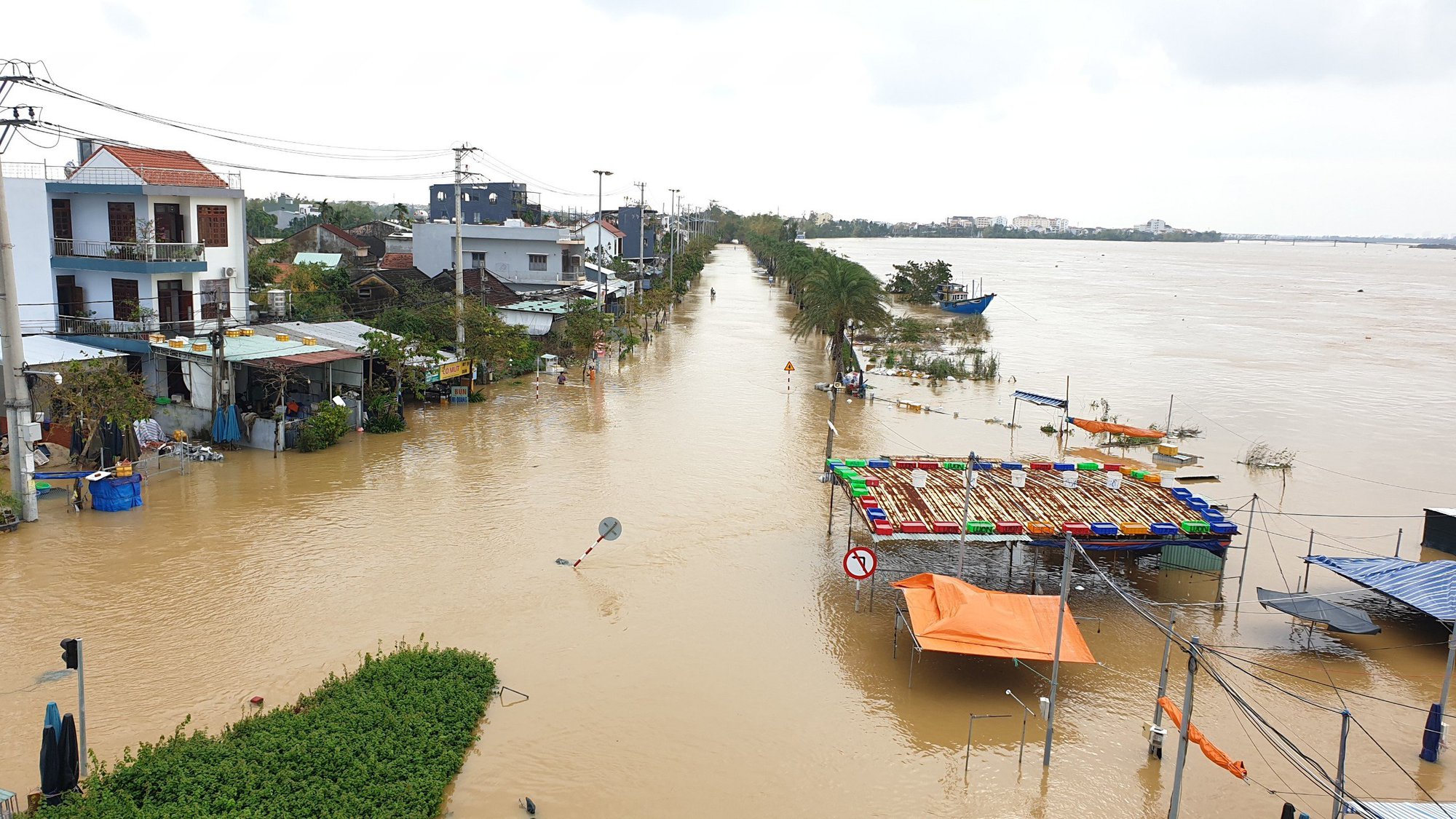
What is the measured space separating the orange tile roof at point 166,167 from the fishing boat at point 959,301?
46.4 metres

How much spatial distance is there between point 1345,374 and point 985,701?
41.3 metres

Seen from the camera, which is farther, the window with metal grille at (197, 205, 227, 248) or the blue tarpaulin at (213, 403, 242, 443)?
the window with metal grille at (197, 205, 227, 248)

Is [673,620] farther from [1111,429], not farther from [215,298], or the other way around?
[215,298]

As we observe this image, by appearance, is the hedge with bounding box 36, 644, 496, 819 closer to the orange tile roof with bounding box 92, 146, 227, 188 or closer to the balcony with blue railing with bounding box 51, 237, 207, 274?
the balcony with blue railing with bounding box 51, 237, 207, 274

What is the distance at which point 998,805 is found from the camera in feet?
33.6

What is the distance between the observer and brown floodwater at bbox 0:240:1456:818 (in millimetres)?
10695

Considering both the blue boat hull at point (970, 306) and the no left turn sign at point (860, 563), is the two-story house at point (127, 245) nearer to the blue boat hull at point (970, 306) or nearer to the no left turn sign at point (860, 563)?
the no left turn sign at point (860, 563)

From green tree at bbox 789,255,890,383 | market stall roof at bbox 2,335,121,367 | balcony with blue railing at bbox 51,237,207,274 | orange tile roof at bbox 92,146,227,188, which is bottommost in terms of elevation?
market stall roof at bbox 2,335,121,367

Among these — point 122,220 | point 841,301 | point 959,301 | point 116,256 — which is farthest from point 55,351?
point 959,301

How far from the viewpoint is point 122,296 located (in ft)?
82.4

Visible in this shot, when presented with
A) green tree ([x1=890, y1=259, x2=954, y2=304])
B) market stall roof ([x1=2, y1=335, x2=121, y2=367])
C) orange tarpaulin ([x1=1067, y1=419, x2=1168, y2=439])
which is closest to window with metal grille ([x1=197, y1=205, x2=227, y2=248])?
Result: market stall roof ([x1=2, y1=335, x2=121, y2=367])

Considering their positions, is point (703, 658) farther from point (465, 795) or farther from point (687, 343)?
point (687, 343)

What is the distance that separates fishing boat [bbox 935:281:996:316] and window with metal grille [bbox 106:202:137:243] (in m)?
48.5

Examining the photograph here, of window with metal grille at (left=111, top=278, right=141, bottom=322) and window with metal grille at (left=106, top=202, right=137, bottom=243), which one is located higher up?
window with metal grille at (left=106, top=202, right=137, bottom=243)
